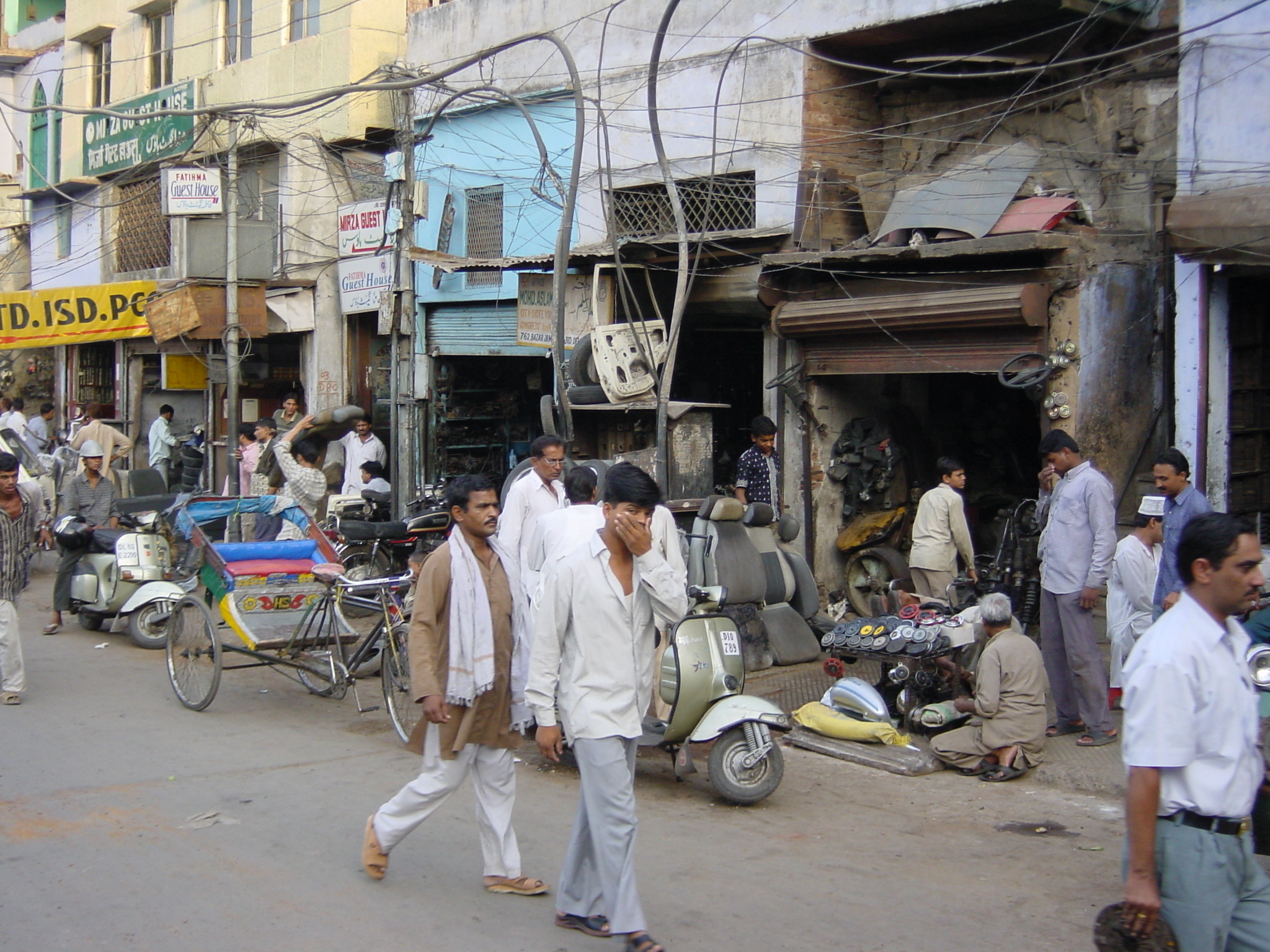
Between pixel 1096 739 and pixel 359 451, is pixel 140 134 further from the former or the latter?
pixel 1096 739

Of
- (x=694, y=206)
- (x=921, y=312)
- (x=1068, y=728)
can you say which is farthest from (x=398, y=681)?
(x=694, y=206)

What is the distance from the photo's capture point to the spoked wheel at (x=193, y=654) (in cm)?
786

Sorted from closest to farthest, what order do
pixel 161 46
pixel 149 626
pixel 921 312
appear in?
pixel 921 312 → pixel 149 626 → pixel 161 46

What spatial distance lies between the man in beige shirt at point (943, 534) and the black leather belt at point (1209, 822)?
635cm

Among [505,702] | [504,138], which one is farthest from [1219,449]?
[504,138]

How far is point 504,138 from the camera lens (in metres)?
15.2

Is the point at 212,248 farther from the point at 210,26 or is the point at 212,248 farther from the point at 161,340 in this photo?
the point at 210,26

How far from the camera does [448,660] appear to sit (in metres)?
4.70

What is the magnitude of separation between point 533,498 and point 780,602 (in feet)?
9.75

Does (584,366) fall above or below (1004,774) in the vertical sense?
above

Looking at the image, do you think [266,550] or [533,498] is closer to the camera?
[533,498]

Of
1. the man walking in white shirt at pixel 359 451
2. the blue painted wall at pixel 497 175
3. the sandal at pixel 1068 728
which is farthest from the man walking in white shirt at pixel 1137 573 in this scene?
the man walking in white shirt at pixel 359 451

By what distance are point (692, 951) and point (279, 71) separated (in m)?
16.8

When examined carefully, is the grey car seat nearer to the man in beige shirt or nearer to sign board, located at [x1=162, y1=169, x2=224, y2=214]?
the man in beige shirt
